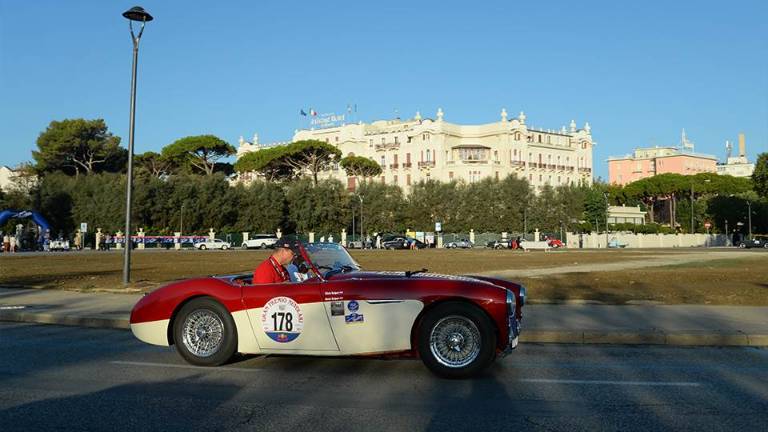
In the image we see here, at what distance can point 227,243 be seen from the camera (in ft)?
280

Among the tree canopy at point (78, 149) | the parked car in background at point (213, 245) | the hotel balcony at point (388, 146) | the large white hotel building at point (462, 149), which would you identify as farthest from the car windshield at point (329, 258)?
the hotel balcony at point (388, 146)

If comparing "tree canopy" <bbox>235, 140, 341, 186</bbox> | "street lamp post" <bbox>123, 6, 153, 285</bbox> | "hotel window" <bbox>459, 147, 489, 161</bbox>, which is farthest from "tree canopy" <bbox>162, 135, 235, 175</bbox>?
"street lamp post" <bbox>123, 6, 153, 285</bbox>

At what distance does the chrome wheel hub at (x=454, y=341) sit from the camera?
7.39 meters

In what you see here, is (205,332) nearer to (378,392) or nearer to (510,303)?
(378,392)

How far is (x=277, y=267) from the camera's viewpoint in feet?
27.1

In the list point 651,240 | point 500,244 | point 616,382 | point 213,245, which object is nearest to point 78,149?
point 213,245

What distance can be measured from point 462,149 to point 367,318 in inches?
4391

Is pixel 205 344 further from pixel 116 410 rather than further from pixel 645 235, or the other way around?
pixel 645 235

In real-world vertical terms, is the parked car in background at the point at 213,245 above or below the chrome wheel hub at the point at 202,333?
above

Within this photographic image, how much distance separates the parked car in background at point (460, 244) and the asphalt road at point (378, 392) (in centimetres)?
8430

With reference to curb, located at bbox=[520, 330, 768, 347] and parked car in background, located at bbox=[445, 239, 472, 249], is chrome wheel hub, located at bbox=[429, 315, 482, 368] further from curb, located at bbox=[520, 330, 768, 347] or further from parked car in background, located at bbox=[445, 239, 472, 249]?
parked car in background, located at bbox=[445, 239, 472, 249]

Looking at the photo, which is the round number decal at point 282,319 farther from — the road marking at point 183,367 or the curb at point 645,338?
the curb at point 645,338

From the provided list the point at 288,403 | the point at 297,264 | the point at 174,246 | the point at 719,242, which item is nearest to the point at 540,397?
the point at 288,403

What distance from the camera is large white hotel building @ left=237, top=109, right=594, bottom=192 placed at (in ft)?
381
